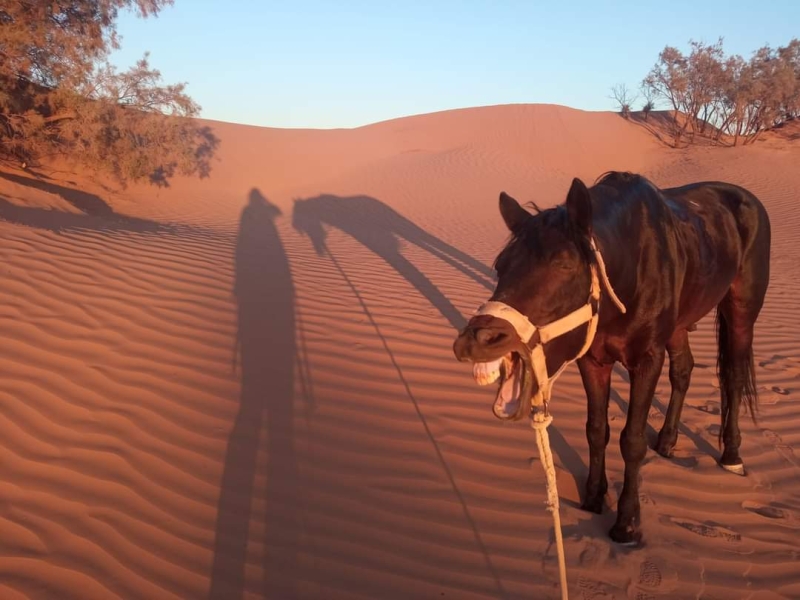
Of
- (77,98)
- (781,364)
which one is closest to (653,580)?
(781,364)

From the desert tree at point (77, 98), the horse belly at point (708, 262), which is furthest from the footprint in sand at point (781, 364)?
the desert tree at point (77, 98)

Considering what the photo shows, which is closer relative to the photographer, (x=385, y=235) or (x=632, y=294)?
(x=632, y=294)

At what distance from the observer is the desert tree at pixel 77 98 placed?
45.4 feet

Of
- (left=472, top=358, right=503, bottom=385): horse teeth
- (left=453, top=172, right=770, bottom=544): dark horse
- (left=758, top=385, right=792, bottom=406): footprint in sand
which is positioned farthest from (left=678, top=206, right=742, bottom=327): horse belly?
(left=472, top=358, right=503, bottom=385): horse teeth

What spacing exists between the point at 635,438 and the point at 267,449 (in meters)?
2.30

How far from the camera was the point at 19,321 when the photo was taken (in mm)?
4520

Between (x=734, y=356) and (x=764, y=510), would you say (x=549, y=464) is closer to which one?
(x=764, y=510)

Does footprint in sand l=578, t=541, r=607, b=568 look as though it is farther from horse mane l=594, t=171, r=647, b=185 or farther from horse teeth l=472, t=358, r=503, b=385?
horse mane l=594, t=171, r=647, b=185

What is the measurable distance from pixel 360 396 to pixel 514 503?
5.10ft

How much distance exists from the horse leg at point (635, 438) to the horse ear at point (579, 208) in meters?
1.16

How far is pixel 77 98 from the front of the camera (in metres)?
14.8

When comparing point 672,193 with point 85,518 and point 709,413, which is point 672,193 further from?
point 85,518

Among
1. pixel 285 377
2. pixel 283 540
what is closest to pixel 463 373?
pixel 285 377

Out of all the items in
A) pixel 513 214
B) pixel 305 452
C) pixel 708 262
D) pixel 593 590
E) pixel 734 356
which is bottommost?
pixel 593 590
